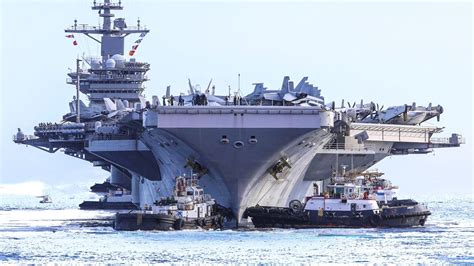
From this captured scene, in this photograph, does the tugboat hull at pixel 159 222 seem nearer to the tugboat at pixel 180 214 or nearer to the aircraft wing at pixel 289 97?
the tugboat at pixel 180 214

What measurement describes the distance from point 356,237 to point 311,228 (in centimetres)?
445

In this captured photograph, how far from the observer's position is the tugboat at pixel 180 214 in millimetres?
47906

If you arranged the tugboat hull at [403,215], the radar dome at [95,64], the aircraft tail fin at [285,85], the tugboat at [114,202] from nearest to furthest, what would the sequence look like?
the tugboat hull at [403,215] < the aircraft tail fin at [285,85] < the radar dome at [95,64] < the tugboat at [114,202]

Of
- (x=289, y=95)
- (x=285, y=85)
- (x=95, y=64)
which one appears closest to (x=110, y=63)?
(x=95, y=64)

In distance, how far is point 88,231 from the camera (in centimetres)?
5244

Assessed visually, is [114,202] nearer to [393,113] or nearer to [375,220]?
[393,113]

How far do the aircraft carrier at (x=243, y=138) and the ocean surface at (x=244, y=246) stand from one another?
302cm

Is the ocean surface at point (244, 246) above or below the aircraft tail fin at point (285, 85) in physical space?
below

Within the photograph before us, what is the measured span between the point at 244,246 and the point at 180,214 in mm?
7074

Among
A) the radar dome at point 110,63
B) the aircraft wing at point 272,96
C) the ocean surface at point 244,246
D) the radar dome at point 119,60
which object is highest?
the radar dome at point 119,60

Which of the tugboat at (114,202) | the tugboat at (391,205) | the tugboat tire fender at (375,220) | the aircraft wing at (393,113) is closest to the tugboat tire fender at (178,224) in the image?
the tugboat tire fender at (375,220)

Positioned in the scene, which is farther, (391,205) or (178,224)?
(391,205)

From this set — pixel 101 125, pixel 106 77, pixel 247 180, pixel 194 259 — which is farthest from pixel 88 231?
pixel 106 77

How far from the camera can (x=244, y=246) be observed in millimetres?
41844
